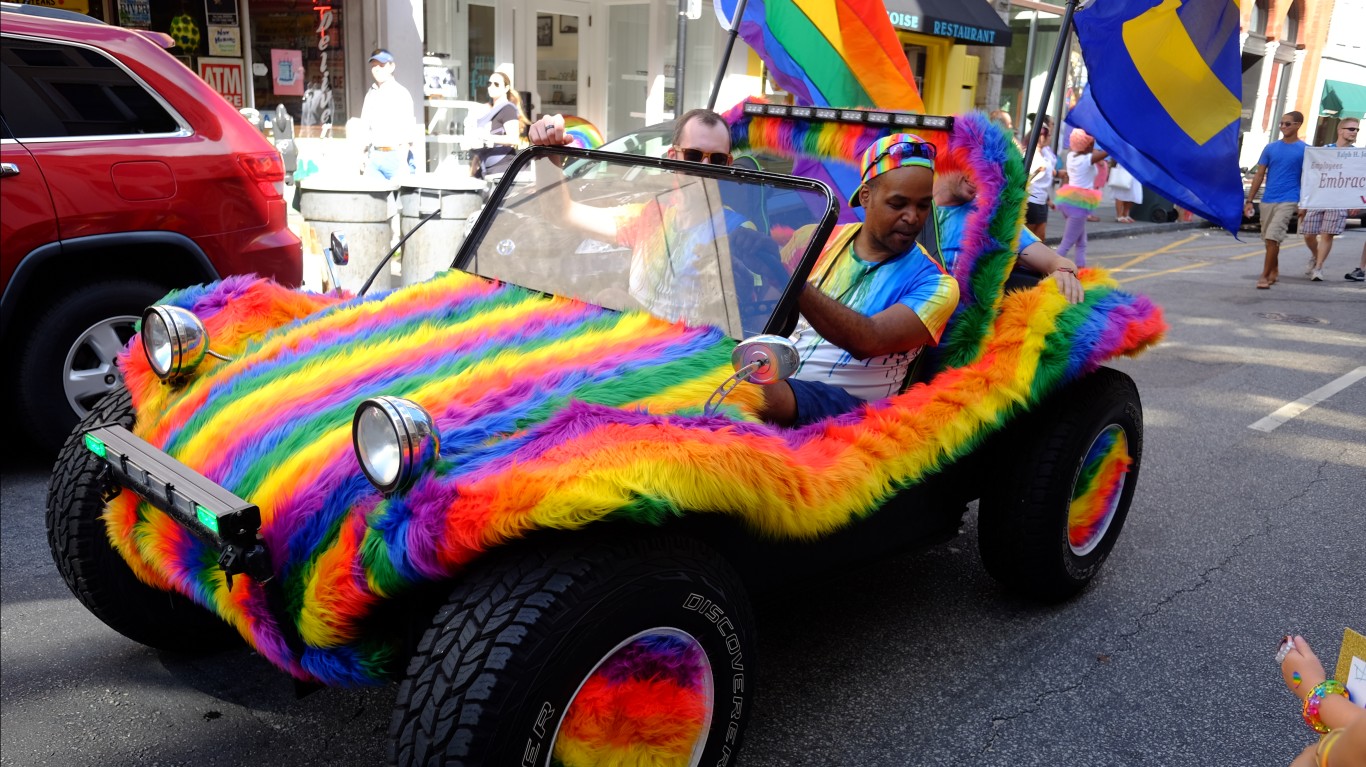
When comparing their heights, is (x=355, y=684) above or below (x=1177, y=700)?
above

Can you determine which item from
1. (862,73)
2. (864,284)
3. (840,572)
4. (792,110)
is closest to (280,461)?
(840,572)

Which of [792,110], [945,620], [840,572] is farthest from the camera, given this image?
[792,110]

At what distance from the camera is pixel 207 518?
6.73 feet

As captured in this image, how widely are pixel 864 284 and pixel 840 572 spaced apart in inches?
35.0

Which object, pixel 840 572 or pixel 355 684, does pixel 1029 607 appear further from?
pixel 355 684

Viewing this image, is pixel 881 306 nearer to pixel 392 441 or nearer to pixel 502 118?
pixel 392 441

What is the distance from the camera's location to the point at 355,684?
2.14 metres

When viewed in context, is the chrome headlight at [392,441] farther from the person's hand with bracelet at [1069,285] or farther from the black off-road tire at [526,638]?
the person's hand with bracelet at [1069,285]

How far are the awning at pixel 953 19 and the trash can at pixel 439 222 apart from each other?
888 centimetres

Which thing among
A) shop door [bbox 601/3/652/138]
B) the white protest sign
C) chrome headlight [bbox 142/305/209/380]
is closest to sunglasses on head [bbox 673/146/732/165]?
chrome headlight [bbox 142/305/209/380]

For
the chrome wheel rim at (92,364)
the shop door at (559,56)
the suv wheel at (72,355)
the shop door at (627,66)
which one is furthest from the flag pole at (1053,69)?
the shop door at (627,66)

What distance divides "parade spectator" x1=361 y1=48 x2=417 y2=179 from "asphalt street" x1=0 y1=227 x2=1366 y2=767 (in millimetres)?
5396

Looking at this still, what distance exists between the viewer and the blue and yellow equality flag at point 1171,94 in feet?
13.7

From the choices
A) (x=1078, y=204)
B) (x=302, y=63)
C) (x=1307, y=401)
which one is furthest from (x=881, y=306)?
(x=302, y=63)
